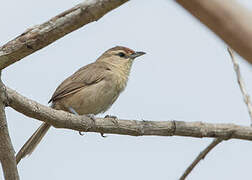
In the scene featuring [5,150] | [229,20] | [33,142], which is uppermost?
[229,20]

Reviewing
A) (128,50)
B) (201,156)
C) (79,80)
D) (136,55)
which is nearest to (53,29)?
(201,156)

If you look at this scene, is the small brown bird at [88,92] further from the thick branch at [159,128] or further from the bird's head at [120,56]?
the thick branch at [159,128]

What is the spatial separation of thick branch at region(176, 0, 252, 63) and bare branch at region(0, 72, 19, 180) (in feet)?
9.55

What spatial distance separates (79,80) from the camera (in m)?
7.10

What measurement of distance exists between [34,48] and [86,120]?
2159mm

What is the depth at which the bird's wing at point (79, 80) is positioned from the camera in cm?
687

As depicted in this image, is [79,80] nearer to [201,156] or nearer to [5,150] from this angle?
[5,150]

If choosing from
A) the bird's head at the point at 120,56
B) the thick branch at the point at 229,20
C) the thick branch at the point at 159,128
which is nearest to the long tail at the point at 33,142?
the thick branch at the point at 159,128

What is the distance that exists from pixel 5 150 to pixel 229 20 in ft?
11.4

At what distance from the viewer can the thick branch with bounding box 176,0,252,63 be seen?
→ 1090mm

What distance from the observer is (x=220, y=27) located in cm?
112

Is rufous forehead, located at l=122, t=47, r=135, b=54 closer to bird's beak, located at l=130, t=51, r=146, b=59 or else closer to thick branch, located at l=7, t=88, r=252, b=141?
bird's beak, located at l=130, t=51, r=146, b=59

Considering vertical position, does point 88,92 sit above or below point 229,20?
below

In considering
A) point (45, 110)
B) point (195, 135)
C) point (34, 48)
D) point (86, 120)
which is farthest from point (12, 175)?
point (195, 135)
